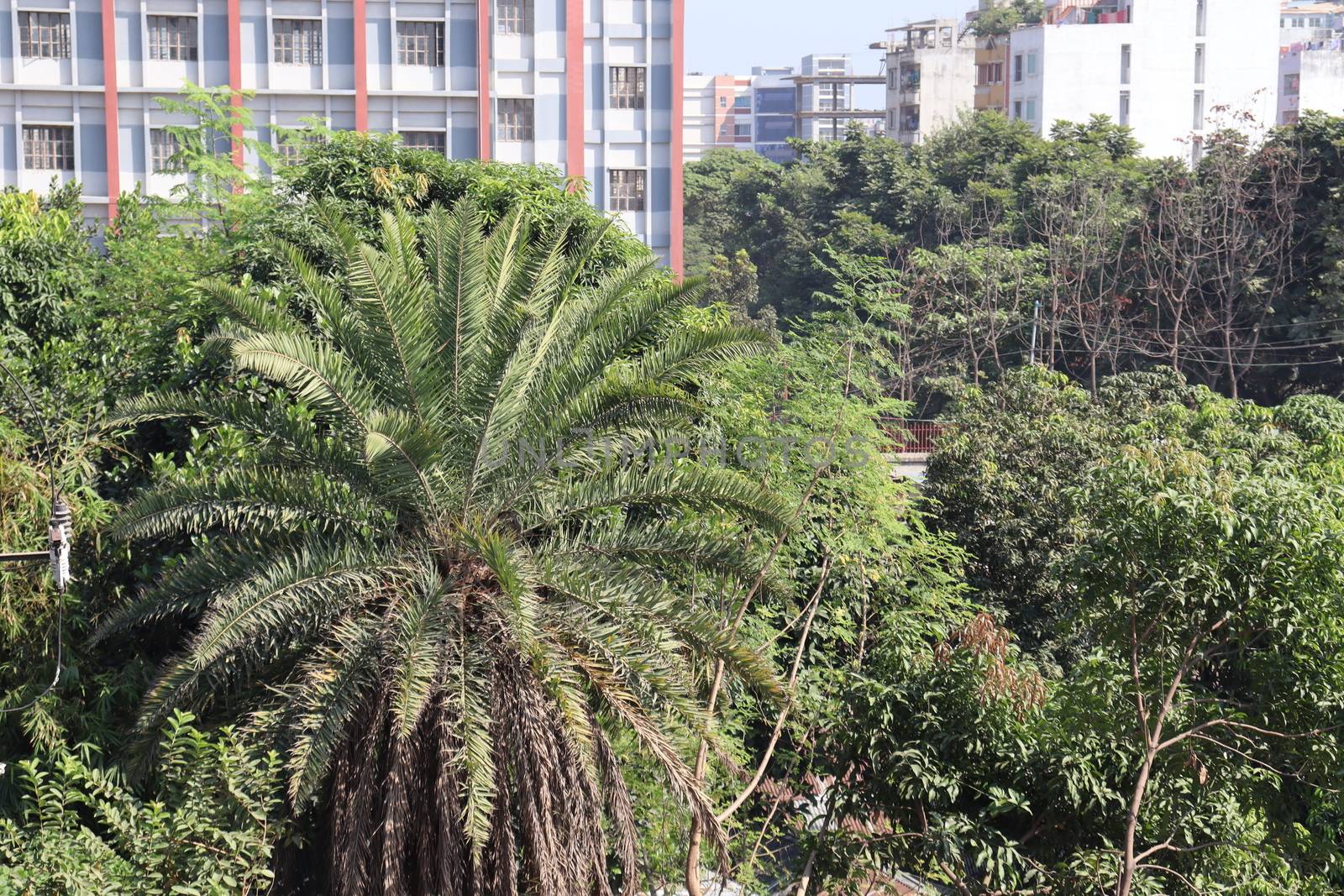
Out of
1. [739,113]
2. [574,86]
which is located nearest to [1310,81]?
[574,86]

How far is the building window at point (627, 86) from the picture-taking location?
1356 inches

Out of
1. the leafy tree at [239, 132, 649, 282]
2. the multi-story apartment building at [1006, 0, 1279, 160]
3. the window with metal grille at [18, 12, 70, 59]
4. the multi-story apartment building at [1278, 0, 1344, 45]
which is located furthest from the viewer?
the multi-story apartment building at [1278, 0, 1344, 45]

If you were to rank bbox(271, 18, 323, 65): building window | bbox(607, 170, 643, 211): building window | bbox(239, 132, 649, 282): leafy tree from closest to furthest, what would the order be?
bbox(239, 132, 649, 282): leafy tree → bbox(271, 18, 323, 65): building window → bbox(607, 170, 643, 211): building window

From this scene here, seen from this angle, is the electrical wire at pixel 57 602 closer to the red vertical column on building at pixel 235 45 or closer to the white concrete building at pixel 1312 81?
the red vertical column on building at pixel 235 45

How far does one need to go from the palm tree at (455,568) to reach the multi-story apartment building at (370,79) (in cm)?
2522

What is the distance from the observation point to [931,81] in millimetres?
64812

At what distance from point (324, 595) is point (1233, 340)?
30.7 meters

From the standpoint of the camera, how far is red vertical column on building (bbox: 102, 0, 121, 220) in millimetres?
31953

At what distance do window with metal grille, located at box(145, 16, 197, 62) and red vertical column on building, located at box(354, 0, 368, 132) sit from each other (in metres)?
3.66

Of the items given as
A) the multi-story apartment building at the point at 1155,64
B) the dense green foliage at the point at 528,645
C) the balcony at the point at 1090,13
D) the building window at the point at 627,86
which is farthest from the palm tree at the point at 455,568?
the balcony at the point at 1090,13

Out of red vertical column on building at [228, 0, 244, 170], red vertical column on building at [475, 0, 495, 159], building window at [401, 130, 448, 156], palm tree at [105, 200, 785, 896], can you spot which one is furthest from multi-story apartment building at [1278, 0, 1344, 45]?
palm tree at [105, 200, 785, 896]

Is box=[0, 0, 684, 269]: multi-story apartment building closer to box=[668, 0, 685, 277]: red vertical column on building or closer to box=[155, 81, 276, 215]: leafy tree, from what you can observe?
box=[668, 0, 685, 277]: red vertical column on building

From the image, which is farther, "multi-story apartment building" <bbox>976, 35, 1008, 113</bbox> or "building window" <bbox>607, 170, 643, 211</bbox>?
"multi-story apartment building" <bbox>976, 35, 1008, 113</bbox>

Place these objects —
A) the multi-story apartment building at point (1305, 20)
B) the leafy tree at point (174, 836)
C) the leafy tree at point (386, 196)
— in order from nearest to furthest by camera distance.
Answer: the leafy tree at point (174, 836) < the leafy tree at point (386, 196) < the multi-story apartment building at point (1305, 20)
